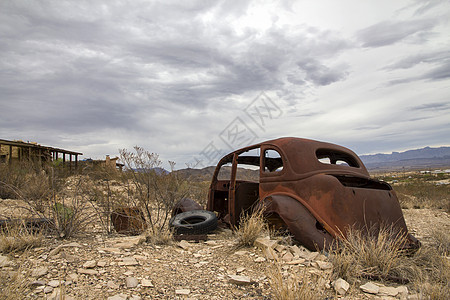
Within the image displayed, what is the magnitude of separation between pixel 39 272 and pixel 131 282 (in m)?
1.00

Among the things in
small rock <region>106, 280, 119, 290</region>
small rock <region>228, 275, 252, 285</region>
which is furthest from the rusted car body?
small rock <region>106, 280, 119, 290</region>

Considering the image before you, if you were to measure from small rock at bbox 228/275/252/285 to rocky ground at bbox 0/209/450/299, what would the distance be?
1cm

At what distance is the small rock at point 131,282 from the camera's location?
2.99m

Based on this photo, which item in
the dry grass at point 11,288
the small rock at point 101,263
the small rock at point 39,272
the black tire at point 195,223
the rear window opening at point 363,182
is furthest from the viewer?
the black tire at point 195,223

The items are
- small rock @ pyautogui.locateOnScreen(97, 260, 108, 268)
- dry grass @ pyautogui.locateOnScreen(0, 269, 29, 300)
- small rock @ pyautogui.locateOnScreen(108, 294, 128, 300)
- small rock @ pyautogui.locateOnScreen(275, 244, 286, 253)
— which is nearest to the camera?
dry grass @ pyautogui.locateOnScreen(0, 269, 29, 300)

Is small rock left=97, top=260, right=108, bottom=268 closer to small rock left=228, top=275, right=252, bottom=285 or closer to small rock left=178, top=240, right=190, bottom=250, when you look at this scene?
small rock left=178, top=240, right=190, bottom=250

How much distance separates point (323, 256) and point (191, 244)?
222cm

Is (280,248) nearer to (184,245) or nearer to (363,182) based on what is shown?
(184,245)

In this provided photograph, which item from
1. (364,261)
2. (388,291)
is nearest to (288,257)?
(364,261)

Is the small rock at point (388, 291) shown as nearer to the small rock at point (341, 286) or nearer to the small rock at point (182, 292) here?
the small rock at point (341, 286)

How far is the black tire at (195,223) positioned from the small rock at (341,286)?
305 centimetres

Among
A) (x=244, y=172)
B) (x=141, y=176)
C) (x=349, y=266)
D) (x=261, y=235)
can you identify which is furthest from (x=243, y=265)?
(x=244, y=172)

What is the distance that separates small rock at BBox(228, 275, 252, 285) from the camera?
3135 millimetres

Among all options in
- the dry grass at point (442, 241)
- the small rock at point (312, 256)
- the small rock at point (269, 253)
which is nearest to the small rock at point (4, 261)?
the small rock at point (269, 253)
